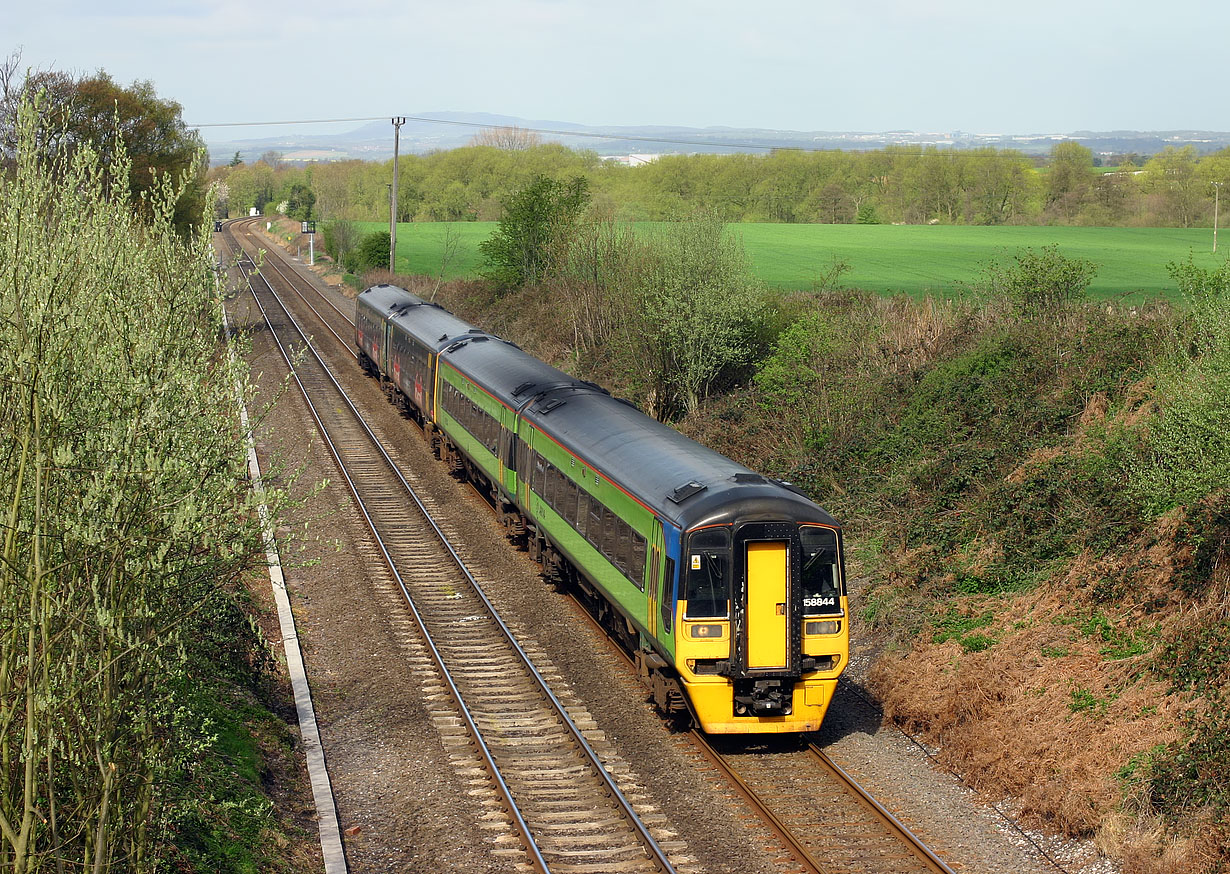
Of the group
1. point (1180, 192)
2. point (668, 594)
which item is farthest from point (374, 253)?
point (1180, 192)

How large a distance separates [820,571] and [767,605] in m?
0.75

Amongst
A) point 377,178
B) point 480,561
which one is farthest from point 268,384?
point 377,178

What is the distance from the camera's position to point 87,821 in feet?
22.5

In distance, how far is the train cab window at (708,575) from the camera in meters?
12.3

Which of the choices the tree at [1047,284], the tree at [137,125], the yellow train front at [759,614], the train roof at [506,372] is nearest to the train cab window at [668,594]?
the yellow train front at [759,614]

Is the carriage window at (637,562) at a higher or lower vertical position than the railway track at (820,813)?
higher

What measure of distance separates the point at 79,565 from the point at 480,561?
44.3ft

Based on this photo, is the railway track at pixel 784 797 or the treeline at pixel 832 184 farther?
the treeline at pixel 832 184

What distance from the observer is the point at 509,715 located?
14219mm

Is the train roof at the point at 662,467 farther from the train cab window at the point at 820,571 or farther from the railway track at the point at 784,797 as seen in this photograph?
the railway track at the point at 784,797

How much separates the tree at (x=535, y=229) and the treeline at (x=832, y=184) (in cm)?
4279

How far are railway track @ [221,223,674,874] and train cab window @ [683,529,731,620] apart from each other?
2.04 m

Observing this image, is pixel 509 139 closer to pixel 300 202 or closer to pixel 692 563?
pixel 300 202

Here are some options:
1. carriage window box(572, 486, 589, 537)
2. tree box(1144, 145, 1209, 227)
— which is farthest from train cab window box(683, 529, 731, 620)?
tree box(1144, 145, 1209, 227)
